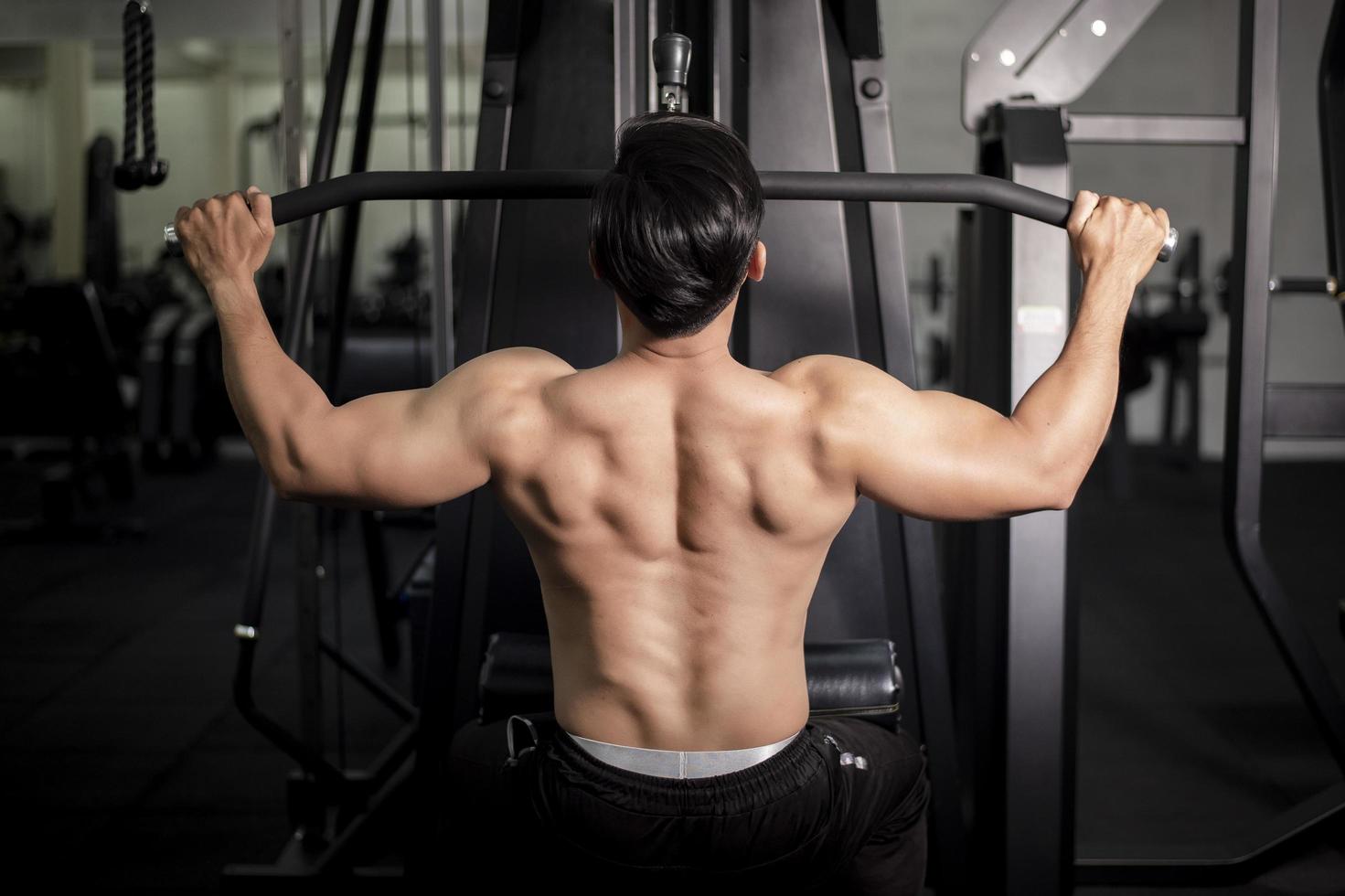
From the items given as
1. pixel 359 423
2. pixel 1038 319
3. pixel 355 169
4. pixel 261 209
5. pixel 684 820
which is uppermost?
pixel 355 169

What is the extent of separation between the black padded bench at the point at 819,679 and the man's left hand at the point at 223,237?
0.57 meters

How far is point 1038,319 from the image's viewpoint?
179 cm

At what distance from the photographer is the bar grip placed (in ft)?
4.23

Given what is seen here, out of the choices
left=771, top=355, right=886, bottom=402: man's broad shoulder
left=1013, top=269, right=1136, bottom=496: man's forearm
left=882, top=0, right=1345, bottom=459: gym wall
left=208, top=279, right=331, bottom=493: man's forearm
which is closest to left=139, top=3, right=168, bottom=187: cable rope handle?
left=208, top=279, right=331, bottom=493: man's forearm

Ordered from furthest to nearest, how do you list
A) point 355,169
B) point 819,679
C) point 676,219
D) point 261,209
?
point 355,169 < point 819,679 < point 261,209 < point 676,219

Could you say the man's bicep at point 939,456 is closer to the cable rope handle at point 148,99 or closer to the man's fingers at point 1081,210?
the man's fingers at point 1081,210

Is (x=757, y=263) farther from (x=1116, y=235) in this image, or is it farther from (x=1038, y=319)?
(x=1038, y=319)

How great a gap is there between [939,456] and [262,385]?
70cm

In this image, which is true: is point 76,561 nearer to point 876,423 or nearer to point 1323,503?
point 876,423

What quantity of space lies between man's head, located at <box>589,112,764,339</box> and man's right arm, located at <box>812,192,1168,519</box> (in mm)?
162

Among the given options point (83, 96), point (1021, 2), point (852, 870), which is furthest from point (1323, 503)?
point (83, 96)

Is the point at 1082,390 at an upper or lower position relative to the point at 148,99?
lower

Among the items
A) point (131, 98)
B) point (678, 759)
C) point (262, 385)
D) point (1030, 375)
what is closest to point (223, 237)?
point (262, 385)

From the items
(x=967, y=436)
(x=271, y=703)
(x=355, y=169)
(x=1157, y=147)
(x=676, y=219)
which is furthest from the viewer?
(x=1157, y=147)
